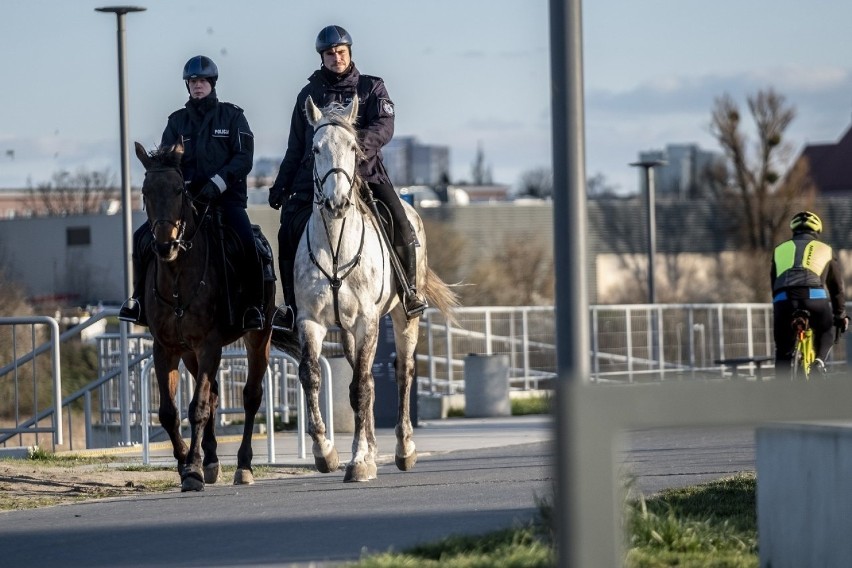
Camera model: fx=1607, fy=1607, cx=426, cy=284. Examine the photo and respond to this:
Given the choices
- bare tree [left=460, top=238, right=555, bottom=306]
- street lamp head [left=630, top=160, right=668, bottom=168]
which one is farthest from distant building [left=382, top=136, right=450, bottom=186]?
street lamp head [left=630, top=160, right=668, bottom=168]

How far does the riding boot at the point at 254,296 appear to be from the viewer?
482 inches

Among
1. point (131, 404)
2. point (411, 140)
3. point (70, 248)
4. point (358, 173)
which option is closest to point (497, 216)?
point (70, 248)

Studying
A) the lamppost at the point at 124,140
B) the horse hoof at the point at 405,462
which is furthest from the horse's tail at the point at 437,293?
the lamppost at the point at 124,140

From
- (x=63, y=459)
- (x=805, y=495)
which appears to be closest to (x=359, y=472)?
(x=63, y=459)

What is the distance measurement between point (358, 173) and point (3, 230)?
7564 centimetres

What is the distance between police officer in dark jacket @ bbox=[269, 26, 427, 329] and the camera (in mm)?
12172

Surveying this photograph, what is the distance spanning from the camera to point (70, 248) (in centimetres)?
8281

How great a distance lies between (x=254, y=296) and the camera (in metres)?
12.4

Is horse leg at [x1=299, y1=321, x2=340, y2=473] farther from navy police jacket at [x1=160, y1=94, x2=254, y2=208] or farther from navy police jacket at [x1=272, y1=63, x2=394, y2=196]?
navy police jacket at [x1=160, y1=94, x2=254, y2=208]

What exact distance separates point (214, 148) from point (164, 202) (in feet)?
4.07

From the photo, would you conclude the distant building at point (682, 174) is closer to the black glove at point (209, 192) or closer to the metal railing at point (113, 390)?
the metal railing at point (113, 390)

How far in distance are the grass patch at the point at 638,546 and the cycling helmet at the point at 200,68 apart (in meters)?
5.38

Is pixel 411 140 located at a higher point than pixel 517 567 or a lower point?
higher

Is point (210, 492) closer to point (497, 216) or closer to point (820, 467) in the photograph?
point (820, 467)
